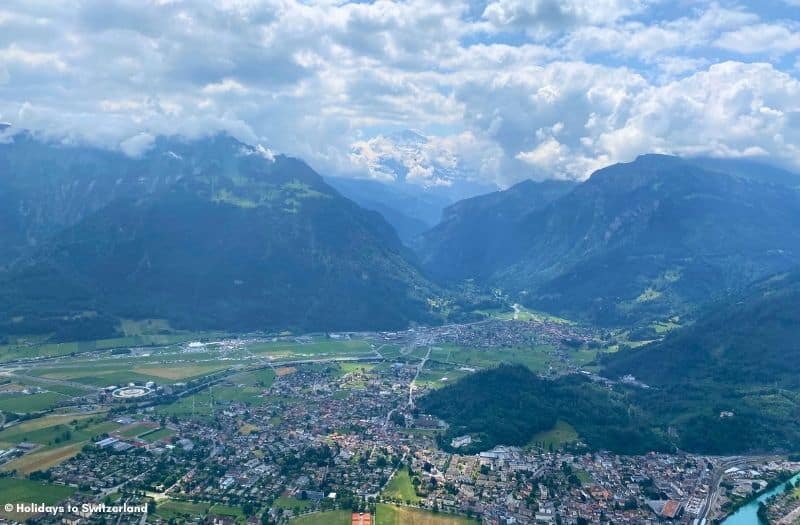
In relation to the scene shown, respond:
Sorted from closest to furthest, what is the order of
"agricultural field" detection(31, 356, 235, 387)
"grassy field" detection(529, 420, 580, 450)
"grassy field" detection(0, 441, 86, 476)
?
1. "grassy field" detection(0, 441, 86, 476)
2. "grassy field" detection(529, 420, 580, 450)
3. "agricultural field" detection(31, 356, 235, 387)

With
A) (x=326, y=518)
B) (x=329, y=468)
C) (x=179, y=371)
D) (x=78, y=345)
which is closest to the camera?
(x=326, y=518)

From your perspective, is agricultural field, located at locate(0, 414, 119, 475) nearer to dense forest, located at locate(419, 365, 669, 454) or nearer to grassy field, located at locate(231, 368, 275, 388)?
grassy field, located at locate(231, 368, 275, 388)

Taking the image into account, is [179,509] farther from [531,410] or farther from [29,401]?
[531,410]

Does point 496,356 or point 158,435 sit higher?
point 158,435

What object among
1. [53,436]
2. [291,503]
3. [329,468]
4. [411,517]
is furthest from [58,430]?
[411,517]

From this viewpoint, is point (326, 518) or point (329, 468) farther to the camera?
point (329, 468)

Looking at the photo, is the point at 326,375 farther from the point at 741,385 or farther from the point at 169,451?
the point at 741,385

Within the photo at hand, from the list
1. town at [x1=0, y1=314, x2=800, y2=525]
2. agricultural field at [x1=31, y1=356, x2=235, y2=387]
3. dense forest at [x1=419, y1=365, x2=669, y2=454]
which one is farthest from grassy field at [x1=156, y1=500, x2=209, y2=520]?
agricultural field at [x1=31, y1=356, x2=235, y2=387]
